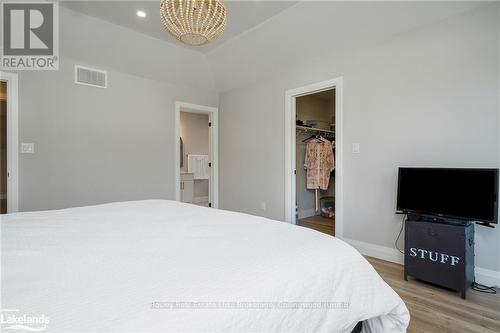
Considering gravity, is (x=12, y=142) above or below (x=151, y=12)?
below

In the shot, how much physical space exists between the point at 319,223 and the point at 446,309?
2.59 metres

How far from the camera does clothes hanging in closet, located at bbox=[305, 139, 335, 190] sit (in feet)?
15.2

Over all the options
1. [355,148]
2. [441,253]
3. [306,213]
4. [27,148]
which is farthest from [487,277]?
[27,148]

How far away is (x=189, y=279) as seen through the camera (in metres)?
0.82

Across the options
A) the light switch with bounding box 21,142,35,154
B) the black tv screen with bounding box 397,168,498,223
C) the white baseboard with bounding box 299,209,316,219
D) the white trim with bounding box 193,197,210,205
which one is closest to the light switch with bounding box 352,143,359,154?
the black tv screen with bounding box 397,168,498,223

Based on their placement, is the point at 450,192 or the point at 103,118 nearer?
the point at 450,192

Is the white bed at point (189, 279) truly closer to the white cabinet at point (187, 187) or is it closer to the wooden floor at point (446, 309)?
the wooden floor at point (446, 309)

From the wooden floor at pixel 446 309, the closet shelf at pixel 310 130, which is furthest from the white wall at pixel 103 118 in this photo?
the wooden floor at pixel 446 309

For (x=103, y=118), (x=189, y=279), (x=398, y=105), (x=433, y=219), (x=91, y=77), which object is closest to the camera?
(x=189, y=279)

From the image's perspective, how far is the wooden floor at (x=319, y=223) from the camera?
4.08 metres

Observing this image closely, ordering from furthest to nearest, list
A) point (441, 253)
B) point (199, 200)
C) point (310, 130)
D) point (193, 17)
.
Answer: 1. point (199, 200)
2. point (310, 130)
3. point (441, 253)
4. point (193, 17)

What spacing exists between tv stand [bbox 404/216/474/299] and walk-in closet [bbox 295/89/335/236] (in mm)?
1880

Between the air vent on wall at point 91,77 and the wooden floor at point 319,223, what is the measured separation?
11.8 feet

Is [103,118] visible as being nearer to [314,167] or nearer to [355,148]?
[355,148]
